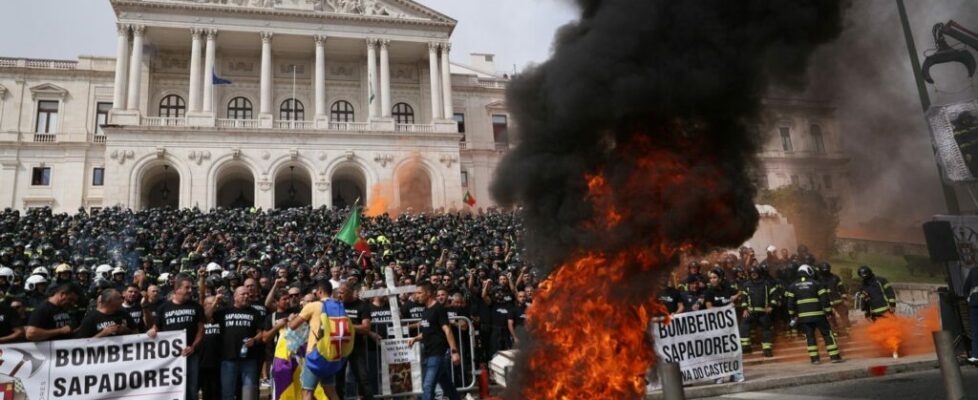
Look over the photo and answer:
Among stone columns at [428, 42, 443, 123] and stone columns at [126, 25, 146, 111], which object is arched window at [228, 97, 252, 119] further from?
stone columns at [428, 42, 443, 123]

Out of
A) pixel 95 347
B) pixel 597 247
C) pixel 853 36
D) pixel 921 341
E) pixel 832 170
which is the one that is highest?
pixel 853 36

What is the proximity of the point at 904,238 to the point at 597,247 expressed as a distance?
5.74m

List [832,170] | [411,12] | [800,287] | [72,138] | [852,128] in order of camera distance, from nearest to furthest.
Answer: [852,128] < [832,170] < [800,287] < [72,138] < [411,12]

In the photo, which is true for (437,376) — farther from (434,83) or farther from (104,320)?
(434,83)

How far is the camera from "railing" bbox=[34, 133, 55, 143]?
37119 mm

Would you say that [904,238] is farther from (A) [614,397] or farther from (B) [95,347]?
(B) [95,347]

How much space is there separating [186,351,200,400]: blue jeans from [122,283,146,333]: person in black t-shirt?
0.70 meters

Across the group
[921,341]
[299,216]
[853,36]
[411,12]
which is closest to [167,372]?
[853,36]

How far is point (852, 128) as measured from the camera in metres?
6.03

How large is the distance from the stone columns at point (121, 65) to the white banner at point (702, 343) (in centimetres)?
3526

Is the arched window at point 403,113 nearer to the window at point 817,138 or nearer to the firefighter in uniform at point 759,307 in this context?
the firefighter in uniform at point 759,307

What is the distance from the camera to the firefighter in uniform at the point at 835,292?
36.4 feet

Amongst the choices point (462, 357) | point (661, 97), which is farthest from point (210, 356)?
point (661, 97)

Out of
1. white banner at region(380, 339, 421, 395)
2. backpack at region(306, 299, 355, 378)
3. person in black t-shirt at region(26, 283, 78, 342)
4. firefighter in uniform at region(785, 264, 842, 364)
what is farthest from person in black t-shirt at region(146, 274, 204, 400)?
firefighter in uniform at region(785, 264, 842, 364)
